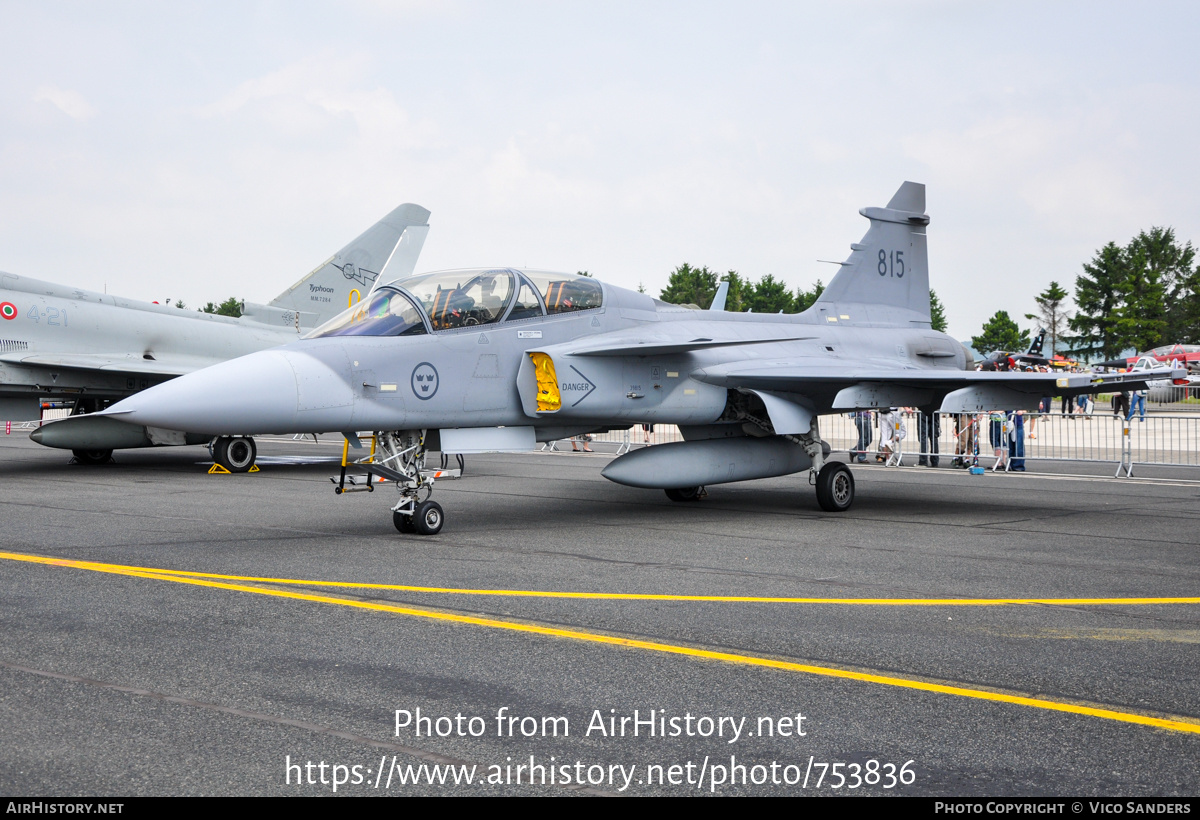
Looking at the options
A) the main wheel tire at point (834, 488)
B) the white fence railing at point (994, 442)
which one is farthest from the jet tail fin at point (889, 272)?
the main wheel tire at point (834, 488)

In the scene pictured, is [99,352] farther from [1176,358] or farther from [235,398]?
[1176,358]

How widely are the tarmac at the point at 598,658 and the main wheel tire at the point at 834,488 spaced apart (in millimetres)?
1093

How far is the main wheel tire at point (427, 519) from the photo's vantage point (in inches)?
357

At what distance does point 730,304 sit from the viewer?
89.7 m

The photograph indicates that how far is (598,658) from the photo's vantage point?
16.0 ft

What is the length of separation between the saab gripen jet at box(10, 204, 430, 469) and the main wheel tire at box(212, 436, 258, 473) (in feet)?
0.06

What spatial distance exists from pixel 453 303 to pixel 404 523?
2076 millimetres

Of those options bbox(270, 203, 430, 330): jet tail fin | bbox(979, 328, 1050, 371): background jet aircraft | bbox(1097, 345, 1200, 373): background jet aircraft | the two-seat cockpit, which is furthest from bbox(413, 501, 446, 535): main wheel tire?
bbox(1097, 345, 1200, 373): background jet aircraft

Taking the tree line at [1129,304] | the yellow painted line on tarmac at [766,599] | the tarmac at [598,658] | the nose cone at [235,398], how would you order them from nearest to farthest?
the tarmac at [598,658]
the yellow painted line on tarmac at [766,599]
the nose cone at [235,398]
the tree line at [1129,304]

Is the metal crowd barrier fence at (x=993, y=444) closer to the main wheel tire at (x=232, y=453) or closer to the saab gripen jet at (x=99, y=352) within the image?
the main wheel tire at (x=232, y=453)

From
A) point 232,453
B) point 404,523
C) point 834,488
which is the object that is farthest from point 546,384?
point 232,453

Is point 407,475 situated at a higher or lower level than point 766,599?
higher
